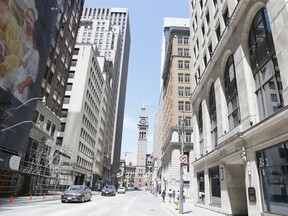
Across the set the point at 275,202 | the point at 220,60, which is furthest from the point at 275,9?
the point at 275,202

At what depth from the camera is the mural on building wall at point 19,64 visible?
24234 millimetres

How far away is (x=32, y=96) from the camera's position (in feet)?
98.9

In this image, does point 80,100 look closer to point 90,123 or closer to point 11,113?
point 90,123

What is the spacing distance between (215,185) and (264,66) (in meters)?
12.1

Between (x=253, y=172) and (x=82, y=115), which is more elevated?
(x=82, y=115)

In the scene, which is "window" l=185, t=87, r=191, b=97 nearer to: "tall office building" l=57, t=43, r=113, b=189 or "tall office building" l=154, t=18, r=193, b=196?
"tall office building" l=154, t=18, r=193, b=196

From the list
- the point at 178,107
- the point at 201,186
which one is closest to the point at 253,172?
the point at 201,186

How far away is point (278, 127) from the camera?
11742 mm

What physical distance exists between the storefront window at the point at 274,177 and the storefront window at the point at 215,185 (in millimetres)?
7504

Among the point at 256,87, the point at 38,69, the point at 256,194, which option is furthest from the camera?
the point at 38,69

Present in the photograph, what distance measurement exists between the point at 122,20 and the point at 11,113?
151 m

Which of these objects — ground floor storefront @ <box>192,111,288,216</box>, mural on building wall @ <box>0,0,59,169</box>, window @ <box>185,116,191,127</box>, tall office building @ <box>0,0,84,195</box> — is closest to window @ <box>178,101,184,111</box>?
window @ <box>185,116,191,127</box>

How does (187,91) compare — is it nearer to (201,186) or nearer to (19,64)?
(201,186)

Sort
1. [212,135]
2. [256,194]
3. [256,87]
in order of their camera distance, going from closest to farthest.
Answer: [256,194] → [256,87] → [212,135]
